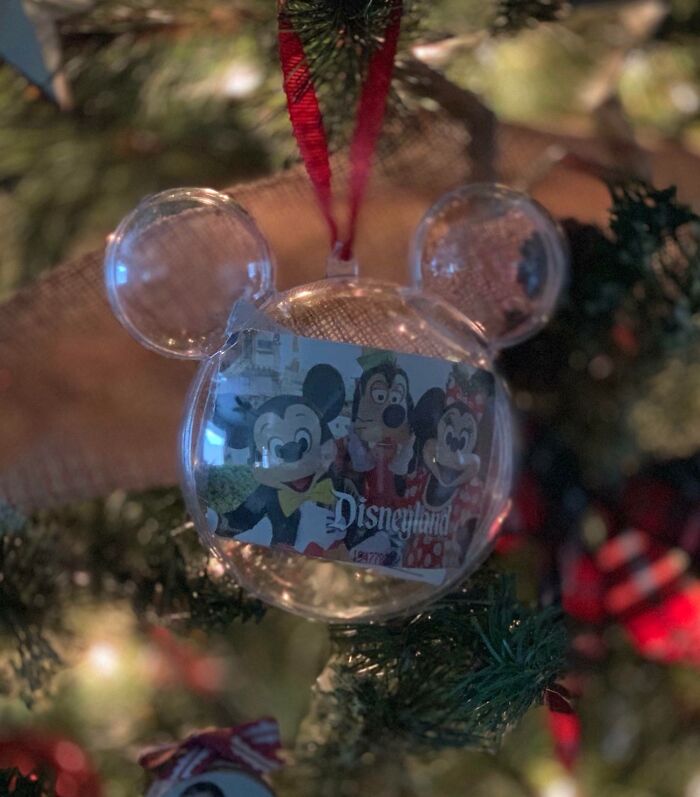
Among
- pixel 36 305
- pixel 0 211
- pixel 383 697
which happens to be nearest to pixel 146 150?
pixel 0 211

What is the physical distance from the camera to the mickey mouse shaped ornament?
0.40 m

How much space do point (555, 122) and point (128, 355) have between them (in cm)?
43

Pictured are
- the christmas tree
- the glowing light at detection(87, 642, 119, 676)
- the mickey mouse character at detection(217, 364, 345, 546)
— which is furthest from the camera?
the glowing light at detection(87, 642, 119, 676)

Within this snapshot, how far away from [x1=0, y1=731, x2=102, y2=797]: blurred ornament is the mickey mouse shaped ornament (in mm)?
198

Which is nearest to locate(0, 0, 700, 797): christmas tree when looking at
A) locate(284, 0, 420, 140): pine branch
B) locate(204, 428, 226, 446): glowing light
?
locate(284, 0, 420, 140): pine branch

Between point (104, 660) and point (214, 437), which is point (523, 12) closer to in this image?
point (214, 437)

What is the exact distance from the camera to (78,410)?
595 millimetres

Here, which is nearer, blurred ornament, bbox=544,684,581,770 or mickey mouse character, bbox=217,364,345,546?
mickey mouse character, bbox=217,364,345,546

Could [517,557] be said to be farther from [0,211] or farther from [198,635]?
[0,211]

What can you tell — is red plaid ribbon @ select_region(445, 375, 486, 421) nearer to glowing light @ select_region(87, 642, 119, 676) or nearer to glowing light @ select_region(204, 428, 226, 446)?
glowing light @ select_region(204, 428, 226, 446)

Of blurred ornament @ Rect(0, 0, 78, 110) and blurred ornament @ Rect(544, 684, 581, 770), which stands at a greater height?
blurred ornament @ Rect(0, 0, 78, 110)

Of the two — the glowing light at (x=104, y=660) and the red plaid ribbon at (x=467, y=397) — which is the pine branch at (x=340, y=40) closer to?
the red plaid ribbon at (x=467, y=397)

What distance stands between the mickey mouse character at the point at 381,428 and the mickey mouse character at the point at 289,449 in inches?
0.4

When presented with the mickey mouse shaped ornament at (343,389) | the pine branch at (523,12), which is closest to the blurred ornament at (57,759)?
the mickey mouse shaped ornament at (343,389)
